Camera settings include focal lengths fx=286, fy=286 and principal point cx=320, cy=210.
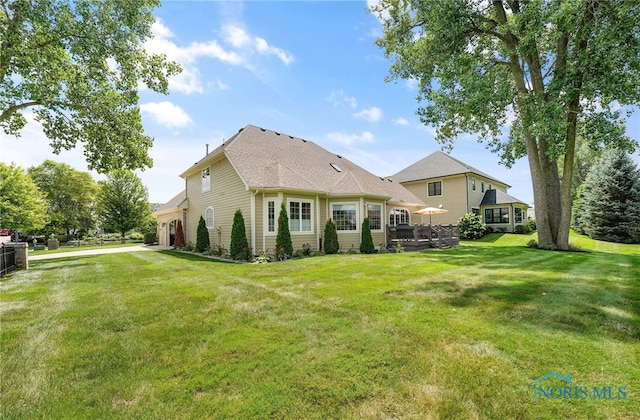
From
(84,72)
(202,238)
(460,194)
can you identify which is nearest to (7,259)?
(202,238)

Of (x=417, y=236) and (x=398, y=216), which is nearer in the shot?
(x=417, y=236)

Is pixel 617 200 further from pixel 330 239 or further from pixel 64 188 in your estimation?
pixel 64 188

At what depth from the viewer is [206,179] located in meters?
16.4

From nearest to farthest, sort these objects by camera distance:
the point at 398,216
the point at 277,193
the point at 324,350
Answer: the point at 324,350 → the point at 277,193 → the point at 398,216

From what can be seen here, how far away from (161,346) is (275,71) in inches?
474

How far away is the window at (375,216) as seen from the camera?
15.2m

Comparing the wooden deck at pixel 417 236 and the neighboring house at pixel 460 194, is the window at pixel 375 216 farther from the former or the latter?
the neighboring house at pixel 460 194

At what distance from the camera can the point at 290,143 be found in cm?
1767

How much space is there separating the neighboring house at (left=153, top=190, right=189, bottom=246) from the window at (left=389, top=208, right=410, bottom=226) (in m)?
13.9

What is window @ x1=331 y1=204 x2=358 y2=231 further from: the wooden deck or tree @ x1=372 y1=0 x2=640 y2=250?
tree @ x1=372 y1=0 x2=640 y2=250

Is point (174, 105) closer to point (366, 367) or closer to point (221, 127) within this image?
point (221, 127)

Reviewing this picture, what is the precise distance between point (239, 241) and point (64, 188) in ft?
134

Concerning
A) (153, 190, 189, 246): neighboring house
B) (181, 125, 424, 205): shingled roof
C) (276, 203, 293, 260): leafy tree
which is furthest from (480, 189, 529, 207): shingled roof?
(153, 190, 189, 246): neighboring house

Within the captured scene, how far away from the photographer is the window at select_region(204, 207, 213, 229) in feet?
52.0
